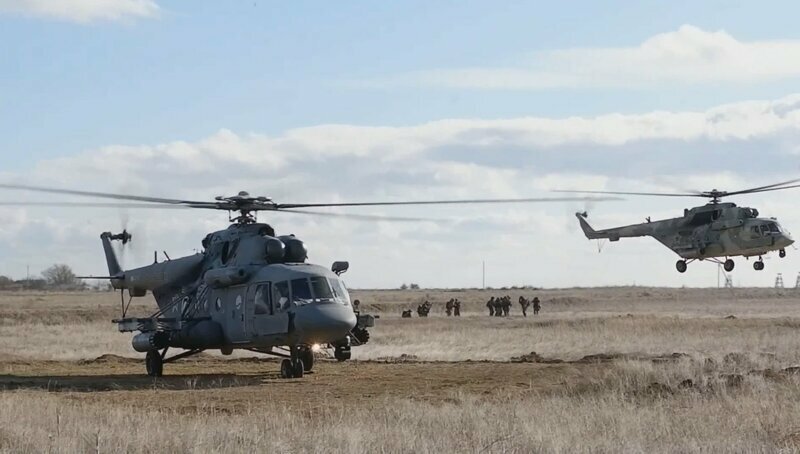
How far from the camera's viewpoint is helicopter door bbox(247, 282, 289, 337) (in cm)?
2378

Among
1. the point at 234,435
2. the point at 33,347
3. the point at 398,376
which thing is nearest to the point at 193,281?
the point at 398,376

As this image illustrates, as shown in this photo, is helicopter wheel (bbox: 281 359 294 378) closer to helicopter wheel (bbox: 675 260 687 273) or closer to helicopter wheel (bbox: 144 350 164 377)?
helicopter wheel (bbox: 144 350 164 377)

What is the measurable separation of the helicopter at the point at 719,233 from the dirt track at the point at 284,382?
19.2 meters

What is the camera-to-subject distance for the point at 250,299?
24.8 m

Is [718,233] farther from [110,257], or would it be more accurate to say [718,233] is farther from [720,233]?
[110,257]

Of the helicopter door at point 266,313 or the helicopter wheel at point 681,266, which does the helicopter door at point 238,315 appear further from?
the helicopter wheel at point 681,266

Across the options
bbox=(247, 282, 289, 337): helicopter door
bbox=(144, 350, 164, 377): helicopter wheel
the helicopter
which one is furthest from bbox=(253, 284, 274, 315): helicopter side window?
the helicopter

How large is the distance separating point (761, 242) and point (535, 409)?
95.0 ft

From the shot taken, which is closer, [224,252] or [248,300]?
[248,300]

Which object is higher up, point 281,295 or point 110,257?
point 110,257

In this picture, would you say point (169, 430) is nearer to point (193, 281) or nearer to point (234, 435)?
point (234, 435)

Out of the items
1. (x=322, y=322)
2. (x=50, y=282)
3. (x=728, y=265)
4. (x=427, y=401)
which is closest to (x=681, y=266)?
(x=728, y=265)

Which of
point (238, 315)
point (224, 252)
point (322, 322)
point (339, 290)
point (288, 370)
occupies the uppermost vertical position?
point (224, 252)

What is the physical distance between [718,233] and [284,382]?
25.3 m
